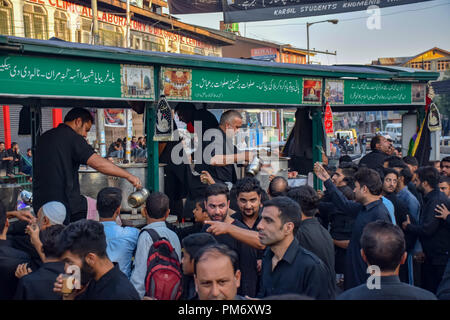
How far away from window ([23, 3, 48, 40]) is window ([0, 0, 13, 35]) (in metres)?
0.86

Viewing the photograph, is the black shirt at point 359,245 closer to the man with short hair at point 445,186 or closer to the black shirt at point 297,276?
the black shirt at point 297,276

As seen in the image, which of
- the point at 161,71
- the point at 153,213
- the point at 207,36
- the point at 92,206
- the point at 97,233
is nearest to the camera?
the point at 97,233

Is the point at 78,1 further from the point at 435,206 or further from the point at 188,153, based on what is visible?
the point at 435,206

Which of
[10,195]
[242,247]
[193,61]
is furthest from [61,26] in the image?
[242,247]

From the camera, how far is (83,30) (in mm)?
24281

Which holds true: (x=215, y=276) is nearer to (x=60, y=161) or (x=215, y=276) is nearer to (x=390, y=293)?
(x=390, y=293)

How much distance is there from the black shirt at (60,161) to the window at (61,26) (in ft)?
64.4

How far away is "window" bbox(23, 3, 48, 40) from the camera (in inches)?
836

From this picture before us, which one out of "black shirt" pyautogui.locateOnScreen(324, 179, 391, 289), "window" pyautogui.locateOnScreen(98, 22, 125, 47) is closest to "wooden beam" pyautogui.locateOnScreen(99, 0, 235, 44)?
"window" pyautogui.locateOnScreen(98, 22, 125, 47)

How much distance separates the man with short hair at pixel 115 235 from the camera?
3.96m

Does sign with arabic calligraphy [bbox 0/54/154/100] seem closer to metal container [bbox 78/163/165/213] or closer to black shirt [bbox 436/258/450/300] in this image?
metal container [bbox 78/163/165/213]

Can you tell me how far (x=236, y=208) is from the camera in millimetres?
5270

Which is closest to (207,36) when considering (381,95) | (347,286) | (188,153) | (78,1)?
(78,1)

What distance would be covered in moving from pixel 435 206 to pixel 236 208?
2.04 meters
